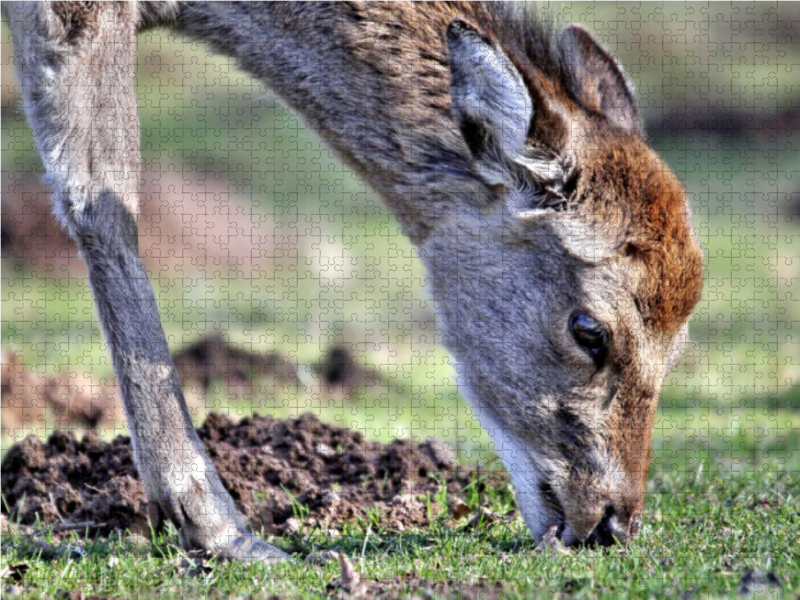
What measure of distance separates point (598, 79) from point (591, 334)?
1.61 metres

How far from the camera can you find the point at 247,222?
44.8ft

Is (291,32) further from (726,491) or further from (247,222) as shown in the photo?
(247,222)

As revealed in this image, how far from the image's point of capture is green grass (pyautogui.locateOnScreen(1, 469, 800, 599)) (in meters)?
3.34

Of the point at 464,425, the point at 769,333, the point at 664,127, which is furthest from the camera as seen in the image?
the point at 664,127

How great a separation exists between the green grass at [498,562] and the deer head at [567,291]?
34cm

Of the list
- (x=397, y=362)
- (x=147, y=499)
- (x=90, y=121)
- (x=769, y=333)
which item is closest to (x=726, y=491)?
(x=147, y=499)

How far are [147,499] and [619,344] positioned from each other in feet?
7.28

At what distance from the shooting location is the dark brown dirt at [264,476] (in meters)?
4.78

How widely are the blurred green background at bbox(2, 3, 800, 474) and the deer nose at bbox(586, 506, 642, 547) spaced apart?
4.83 feet

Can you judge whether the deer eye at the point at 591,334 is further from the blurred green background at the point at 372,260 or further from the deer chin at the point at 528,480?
the blurred green background at the point at 372,260

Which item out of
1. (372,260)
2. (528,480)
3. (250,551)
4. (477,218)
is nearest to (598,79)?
(477,218)

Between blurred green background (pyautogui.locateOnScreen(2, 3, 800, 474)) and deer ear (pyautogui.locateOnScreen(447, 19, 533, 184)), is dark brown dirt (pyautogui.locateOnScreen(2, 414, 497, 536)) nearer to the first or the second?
blurred green background (pyautogui.locateOnScreen(2, 3, 800, 474))

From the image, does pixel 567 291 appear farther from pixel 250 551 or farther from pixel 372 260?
pixel 372 260

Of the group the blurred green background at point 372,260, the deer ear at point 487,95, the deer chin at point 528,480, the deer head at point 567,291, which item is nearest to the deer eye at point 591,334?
the deer head at point 567,291
